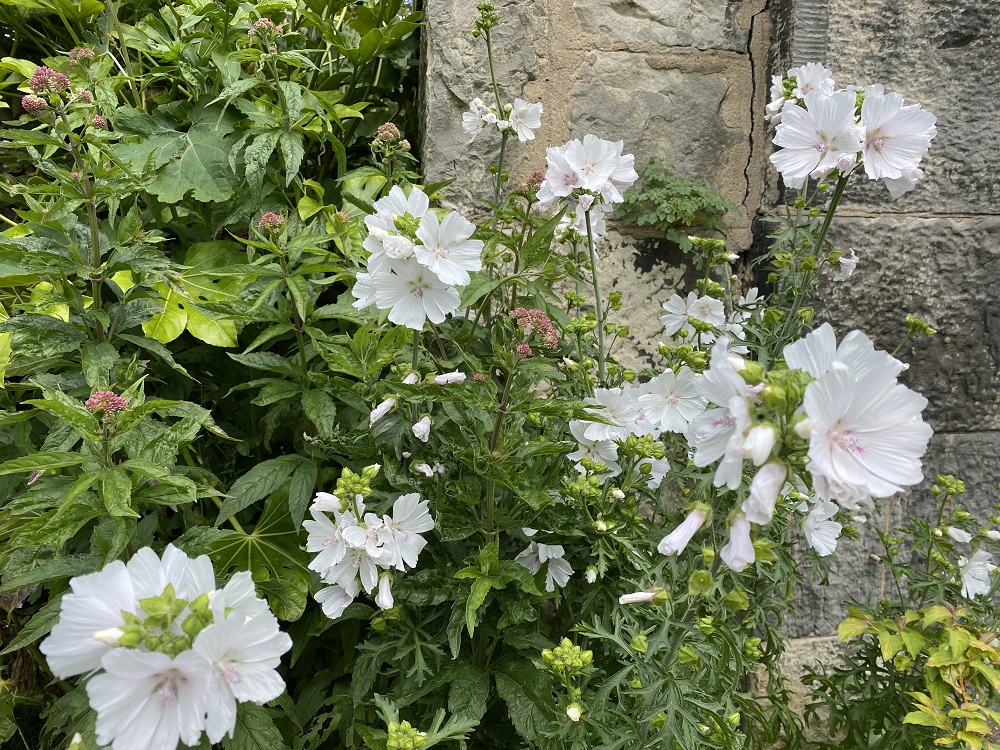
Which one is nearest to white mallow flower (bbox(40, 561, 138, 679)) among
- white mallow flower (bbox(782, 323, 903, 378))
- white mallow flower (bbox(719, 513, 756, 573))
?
white mallow flower (bbox(719, 513, 756, 573))

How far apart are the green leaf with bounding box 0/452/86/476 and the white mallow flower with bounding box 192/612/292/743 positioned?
1.95 feet

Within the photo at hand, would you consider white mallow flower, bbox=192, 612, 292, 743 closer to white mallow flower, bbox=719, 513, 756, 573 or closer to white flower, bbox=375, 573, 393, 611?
white flower, bbox=375, 573, 393, 611

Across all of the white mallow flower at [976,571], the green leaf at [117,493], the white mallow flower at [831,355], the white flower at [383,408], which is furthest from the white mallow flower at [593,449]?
the white mallow flower at [976,571]

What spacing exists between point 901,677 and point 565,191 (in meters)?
1.54

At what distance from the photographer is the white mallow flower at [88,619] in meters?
0.76

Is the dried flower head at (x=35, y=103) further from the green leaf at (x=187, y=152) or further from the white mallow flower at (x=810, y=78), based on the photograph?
the white mallow flower at (x=810, y=78)

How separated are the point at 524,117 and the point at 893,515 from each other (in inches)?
68.6

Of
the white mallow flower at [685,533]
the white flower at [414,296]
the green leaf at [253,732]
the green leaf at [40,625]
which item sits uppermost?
the white flower at [414,296]

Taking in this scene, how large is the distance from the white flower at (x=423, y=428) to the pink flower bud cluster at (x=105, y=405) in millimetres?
538

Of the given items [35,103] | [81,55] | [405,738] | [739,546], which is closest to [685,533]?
[739,546]

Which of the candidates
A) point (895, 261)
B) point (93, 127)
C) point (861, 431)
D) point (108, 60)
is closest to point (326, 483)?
point (93, 127)

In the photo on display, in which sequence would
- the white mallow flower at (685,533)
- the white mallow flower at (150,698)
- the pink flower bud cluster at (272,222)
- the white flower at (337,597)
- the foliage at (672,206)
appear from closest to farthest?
the white mallow flower at (150,698) → the white mallow flower at (685,533) → the white flower at (337,597) → the pink flower bud cluster at (272,222) → the foliage at (672,206)

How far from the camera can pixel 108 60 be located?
6.30 ft

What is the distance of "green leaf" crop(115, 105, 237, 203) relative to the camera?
73.0 inches
